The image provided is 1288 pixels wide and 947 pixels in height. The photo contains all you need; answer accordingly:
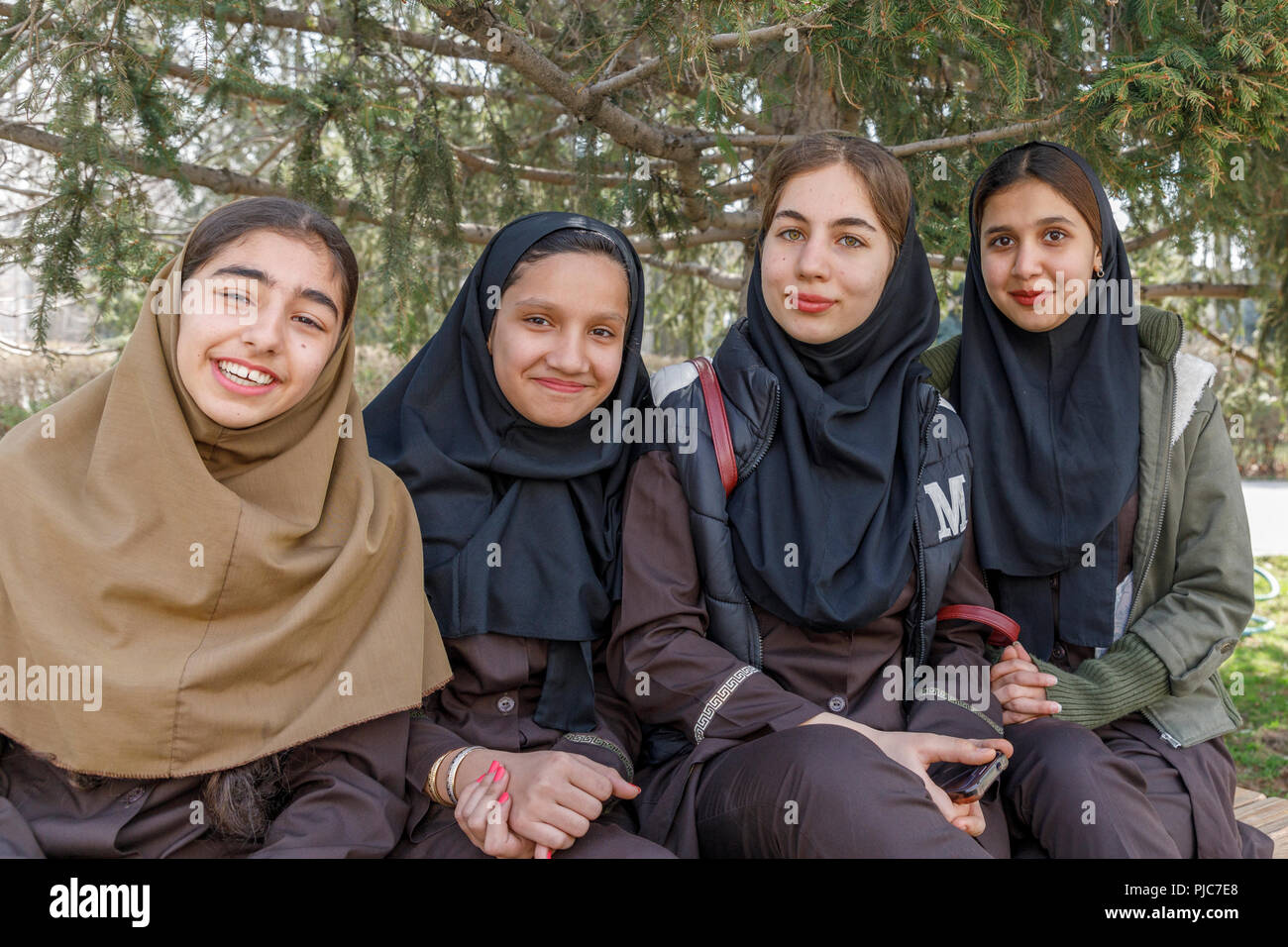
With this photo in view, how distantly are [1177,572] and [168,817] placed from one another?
8.24 ft

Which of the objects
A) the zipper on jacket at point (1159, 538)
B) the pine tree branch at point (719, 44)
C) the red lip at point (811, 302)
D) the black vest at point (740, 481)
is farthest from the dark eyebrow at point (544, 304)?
the zipper on jacket at point (1159, 538)

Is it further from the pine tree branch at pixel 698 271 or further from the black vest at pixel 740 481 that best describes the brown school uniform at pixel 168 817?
the pine tree branch at pixel 698 271

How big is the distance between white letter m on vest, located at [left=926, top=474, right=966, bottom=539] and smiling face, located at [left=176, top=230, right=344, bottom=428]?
1471 millimetres

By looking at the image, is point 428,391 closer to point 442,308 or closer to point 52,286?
point 52,286

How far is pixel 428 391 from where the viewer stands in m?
2.65

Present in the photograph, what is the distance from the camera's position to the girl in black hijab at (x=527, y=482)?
2.50 meters

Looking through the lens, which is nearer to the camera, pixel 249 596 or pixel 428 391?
pixel 249 596

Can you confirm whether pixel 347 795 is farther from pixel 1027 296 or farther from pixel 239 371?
pixel 1027 296

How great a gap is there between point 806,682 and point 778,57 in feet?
7.55

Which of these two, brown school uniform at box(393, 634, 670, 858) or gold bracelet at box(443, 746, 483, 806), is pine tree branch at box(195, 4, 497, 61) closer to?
brown school uniform at box(393, 634, 670, 858)

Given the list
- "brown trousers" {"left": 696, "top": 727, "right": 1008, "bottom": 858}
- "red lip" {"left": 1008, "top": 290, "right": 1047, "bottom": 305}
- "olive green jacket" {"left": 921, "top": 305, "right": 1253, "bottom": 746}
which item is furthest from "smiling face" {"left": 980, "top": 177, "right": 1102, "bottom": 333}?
"brown trousers" {"left": 696, "top": 727, "right": 1008, "bottom": 858}

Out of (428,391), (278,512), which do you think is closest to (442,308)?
(428,391)

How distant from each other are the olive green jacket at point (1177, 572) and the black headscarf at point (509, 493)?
1.20 meters

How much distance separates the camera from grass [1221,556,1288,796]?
4.78 m
